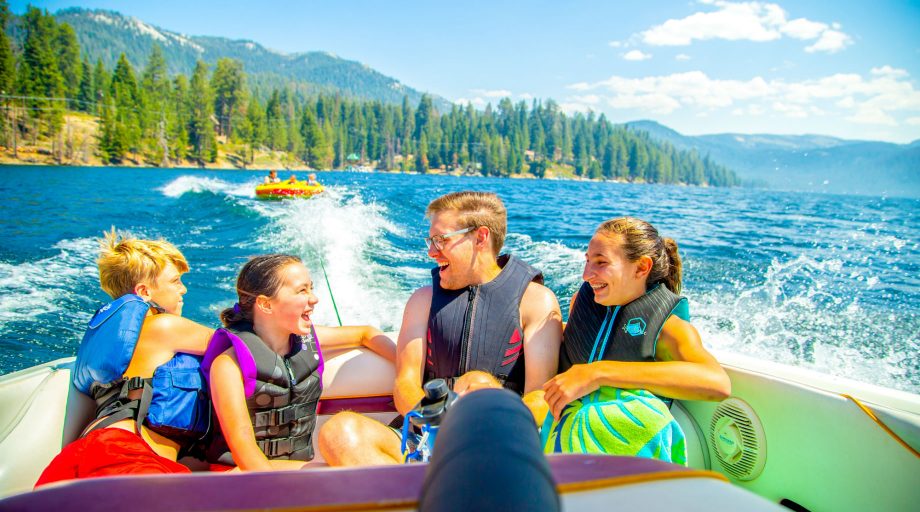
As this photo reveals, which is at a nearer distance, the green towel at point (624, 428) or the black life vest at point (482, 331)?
the green towel at point (624, 428)

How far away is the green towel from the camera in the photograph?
5.94 feet

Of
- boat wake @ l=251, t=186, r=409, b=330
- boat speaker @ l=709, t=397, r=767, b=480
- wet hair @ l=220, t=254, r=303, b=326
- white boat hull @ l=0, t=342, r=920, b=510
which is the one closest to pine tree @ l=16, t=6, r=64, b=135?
boat wake @ l=251, t=186, r=409, b=330

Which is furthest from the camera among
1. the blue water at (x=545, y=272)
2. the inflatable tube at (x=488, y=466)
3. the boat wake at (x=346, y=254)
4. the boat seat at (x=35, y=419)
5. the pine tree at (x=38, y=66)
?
the pine tree at (x=38, y=66)

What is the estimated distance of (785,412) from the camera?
211 cm

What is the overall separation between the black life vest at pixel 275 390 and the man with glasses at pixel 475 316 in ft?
1.37

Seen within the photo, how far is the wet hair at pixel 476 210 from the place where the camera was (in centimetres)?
238

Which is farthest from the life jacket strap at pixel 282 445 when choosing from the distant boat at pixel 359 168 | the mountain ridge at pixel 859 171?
the mountain ridge at pixel 859 171

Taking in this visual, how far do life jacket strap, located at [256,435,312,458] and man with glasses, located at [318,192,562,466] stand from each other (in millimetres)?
485

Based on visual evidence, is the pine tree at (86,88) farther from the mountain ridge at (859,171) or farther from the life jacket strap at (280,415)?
the mountain ridge at (859,171)

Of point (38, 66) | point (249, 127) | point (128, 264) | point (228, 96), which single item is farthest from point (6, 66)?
point (128, 264)

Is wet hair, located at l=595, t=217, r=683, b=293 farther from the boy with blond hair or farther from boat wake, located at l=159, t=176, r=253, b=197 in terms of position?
boat wake, located at l=159, t=176, r=253, b=197

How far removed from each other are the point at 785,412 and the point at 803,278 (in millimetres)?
7320

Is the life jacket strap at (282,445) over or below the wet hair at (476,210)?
below

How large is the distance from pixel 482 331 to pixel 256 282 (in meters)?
1.00
